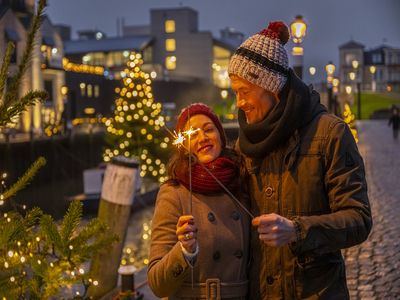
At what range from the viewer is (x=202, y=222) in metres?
3.23

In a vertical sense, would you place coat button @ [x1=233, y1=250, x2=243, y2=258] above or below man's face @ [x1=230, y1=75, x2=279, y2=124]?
below

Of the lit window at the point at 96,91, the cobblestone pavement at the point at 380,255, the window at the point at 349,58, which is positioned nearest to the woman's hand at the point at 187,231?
the cobblestone pavement at the point at 380,255

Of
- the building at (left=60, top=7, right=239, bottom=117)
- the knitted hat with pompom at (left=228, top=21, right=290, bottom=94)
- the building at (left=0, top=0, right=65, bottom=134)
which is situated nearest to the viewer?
the knitted hat with pompom at (left=228, top=21, right=290, bottom=94)

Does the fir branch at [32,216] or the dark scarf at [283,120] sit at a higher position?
the dark scarf at [283,120]

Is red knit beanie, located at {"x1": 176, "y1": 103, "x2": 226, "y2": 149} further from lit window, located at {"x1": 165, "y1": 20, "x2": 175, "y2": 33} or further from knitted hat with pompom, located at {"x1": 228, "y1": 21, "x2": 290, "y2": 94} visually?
lit window, located at {"x1": 165, "y1": 20, "x2": 175, "y2": 33}

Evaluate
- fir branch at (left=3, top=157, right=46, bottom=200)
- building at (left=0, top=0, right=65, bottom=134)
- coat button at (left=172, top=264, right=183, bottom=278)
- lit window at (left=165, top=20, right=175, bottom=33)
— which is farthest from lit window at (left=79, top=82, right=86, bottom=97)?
coat button at (left=172, top=264, right=183, bottom=278)

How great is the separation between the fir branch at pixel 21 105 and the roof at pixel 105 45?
89.3 metres

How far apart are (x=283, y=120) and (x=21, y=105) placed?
1.17m

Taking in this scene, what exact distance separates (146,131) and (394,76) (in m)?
124

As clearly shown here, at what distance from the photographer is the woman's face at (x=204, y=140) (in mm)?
3297

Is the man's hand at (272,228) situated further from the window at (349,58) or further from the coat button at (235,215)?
the window at (349,58)

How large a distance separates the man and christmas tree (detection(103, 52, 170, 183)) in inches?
743

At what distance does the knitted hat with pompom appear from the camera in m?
3.13

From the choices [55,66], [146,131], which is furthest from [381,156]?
[55,66]
